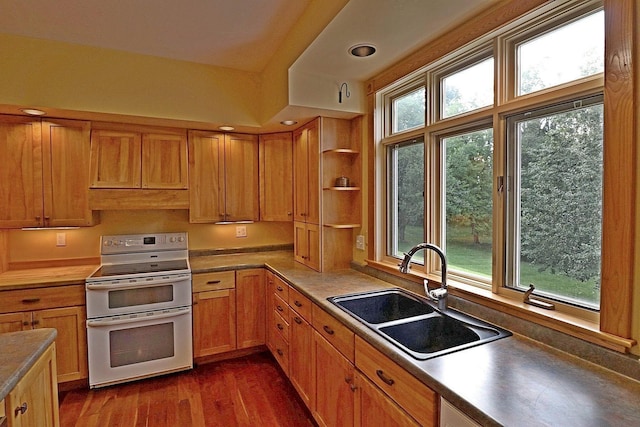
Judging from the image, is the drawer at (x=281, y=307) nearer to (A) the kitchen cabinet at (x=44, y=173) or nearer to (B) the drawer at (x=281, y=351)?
(B) the drawer at (x=281, y=351)

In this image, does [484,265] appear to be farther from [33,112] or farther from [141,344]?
[33,112]

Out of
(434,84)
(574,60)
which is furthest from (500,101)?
(434,84)

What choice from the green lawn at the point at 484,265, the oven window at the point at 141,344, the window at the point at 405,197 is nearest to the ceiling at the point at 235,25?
the window at the point at 405,197

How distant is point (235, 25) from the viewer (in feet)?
7.54

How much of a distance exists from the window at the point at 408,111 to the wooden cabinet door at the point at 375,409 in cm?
164

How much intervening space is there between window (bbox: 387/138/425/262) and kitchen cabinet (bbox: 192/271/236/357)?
1496mm

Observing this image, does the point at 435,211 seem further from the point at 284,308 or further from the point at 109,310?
the point at 109,310

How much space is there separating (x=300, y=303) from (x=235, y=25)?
195 cm

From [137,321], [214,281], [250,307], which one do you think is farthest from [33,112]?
[250,307]

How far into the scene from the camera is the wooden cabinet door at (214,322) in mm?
2951

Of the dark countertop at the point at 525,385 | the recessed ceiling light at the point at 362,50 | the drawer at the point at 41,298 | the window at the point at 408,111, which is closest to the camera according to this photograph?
the dark countertop at the point at 525,385

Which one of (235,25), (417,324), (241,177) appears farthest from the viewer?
(241,177)

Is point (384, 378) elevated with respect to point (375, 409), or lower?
elevated

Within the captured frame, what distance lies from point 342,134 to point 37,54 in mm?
2322
